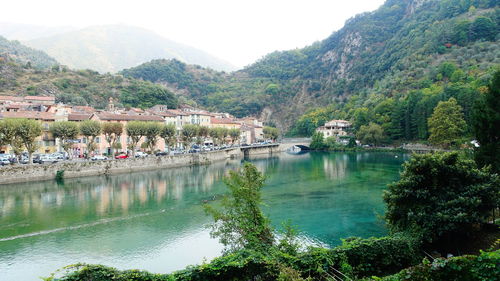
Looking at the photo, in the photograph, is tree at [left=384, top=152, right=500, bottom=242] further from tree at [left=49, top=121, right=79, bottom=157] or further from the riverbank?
tree at [left=49, top=121, right=79, bottom=157]

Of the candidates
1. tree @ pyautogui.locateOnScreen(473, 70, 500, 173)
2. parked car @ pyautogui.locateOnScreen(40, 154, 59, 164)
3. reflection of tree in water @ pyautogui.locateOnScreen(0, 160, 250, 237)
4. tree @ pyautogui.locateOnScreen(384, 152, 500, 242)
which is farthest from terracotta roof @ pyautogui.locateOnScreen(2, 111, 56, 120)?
tree @ pyautogui.locateOnScreen(473, 70, 500, 173)

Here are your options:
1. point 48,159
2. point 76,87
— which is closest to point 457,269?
point 48,159

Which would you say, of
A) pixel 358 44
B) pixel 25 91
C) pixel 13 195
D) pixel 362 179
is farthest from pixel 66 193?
pixel 358 44

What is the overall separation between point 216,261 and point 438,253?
10746 millimetres

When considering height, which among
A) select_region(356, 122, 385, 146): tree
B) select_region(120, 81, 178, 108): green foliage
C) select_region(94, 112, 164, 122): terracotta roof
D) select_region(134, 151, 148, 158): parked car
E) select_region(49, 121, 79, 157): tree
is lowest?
select_region(134, 151, 148, 158): parked car

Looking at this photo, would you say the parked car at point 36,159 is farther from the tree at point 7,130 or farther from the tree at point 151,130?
the tree at point 151,130

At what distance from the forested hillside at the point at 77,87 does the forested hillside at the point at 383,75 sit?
46098 millimetres

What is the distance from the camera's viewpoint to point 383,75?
445 ft

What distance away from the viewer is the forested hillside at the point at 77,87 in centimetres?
9862

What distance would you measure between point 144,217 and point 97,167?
2656 centimetres

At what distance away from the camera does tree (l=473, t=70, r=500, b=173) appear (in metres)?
23.4

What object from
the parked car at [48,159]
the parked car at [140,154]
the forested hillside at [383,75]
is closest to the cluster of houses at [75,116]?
the parked car at [140,154]

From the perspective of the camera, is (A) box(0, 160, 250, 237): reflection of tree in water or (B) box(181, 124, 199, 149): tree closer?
(A) box(0, 160, 250, 237): reflection of tree in water

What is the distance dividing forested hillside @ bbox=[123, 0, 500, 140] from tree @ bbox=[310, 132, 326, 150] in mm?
11390
